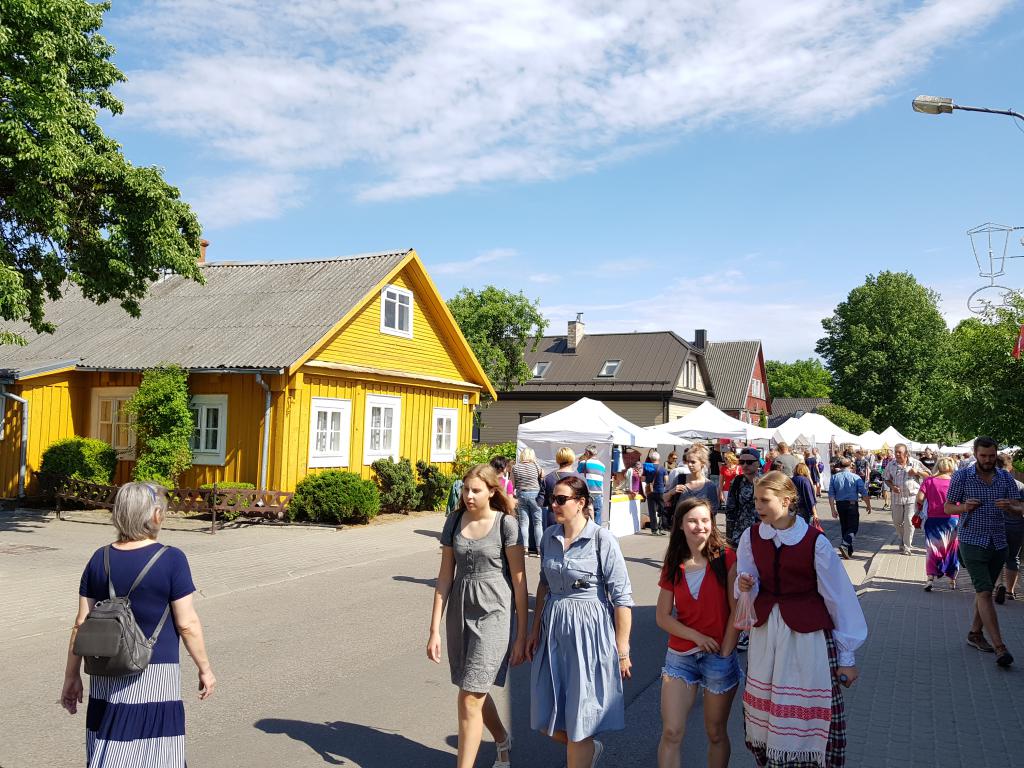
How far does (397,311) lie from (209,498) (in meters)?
7.35

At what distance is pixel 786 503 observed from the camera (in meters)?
4.05

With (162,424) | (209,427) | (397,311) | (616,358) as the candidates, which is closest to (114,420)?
(209,427)

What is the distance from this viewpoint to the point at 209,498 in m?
15.9

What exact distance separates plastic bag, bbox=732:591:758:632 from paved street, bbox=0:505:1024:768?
4.76 feet

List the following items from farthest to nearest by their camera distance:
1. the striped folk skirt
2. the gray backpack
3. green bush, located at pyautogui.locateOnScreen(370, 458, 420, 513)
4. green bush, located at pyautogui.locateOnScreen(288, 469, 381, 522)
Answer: green bush, located at pyautogui.locateOnScreen(370, 458, 420, 513) < green bush, located at pyautogui.locateOnScreen(288, 469, 381, 522) < the striped folk skirt < the gray backpack

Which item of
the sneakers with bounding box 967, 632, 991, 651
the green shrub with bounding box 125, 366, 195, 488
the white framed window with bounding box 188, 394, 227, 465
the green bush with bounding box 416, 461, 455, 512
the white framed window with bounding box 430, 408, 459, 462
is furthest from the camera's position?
the white framed window with bounding box 430, 408, 459, 462

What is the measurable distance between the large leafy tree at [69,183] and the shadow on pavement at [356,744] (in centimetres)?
838

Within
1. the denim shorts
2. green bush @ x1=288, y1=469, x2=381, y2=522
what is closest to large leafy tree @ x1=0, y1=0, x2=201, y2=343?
green bush @ x1=288, y1=469, x2=381, y2=522

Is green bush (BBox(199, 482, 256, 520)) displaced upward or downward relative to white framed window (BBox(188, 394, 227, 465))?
downward

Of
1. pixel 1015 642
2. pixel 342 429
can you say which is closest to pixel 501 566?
pixel 1015 642

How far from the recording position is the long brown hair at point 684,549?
4363 mm

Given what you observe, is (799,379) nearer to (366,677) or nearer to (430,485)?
(430,485)

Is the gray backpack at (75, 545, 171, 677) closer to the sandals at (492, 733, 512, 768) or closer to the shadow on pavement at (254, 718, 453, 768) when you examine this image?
the shadow on pavement at (254, 718, 453, 768)

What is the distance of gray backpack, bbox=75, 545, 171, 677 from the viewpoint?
347cm
